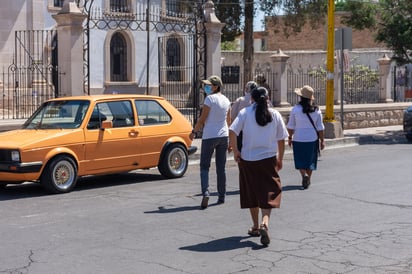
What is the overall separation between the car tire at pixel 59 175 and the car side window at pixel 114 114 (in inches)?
30.9

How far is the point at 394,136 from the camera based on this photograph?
77.3 ft

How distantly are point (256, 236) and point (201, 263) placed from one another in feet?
4.46

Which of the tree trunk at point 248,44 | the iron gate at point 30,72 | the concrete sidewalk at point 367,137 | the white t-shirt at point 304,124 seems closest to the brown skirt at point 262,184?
the white t-shirt at point 304,124

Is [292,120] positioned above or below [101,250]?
above

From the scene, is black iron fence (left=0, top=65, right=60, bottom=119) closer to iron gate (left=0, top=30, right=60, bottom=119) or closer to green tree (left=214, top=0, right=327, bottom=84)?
iron gate (left=0, top=30, right=60, bottom=119)

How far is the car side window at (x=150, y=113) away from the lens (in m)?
12.8

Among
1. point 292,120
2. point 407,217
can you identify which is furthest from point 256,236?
point 292,120

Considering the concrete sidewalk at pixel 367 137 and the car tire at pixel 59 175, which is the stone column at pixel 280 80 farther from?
the car tire at pixel 59 175

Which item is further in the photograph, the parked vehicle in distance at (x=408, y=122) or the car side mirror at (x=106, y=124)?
the parked vehicle in distance at (x=408, y=122)

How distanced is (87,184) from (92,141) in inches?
49.5

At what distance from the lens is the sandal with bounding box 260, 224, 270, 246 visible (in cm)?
775

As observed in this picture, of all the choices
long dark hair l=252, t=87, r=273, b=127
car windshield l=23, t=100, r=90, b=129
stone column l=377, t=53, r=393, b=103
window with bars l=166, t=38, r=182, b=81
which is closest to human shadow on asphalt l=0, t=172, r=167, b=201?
car windshield l=23, t=100, r=90, b=129

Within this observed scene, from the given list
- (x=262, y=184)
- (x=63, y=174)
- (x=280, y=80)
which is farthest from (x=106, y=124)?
(x=280, y=80)

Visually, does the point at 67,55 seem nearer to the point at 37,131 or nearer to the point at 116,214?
the point at 37,131
